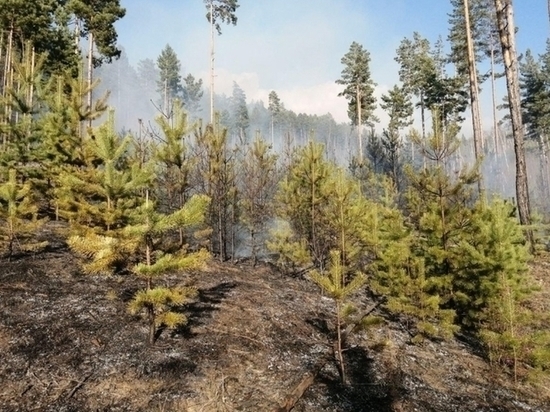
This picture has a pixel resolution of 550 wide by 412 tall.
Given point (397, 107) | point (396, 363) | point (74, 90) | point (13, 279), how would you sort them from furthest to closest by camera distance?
point (397, 107) → point (74, 90) → point (13, 279) → point (396, 363)

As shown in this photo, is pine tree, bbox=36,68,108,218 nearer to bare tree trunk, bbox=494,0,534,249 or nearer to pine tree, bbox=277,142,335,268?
pine tree, bbox=277,142,335,268

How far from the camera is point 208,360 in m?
5.93

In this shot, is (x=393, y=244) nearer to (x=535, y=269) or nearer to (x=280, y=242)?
(x=280, y=242)

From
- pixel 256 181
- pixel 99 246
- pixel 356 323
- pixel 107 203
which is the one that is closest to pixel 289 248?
pixel 256 181

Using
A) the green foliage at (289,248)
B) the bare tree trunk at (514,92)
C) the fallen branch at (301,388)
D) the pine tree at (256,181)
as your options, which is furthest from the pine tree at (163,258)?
the bare tree trunk at (514,92)

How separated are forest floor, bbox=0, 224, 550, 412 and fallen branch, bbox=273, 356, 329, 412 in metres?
0.04

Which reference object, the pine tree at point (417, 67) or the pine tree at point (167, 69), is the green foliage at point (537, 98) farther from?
the pine tree at point (167, 69)

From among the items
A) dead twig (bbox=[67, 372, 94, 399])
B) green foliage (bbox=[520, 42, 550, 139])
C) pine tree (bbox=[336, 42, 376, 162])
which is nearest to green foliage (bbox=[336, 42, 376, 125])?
pine tree (bbox=[336, 42, 376, 162])

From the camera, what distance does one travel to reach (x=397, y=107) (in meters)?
→ 43.5

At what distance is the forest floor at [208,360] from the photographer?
5.01 metres

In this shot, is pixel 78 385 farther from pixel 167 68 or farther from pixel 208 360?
pixel 167 68

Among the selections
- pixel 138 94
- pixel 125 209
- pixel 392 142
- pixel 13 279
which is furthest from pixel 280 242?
pixel 138 94

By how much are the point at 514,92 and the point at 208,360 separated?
49.8 feet

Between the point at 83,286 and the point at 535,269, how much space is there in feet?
49.9
